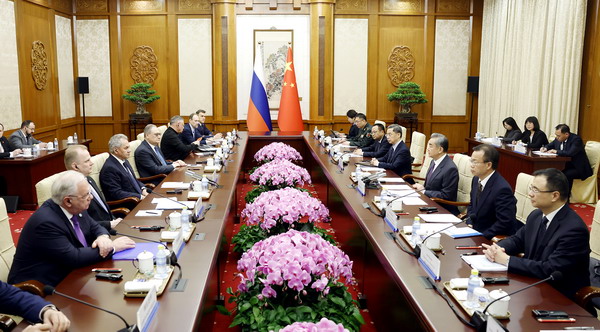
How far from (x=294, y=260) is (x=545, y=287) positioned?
1.15 meters

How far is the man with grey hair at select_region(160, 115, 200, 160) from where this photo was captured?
6.56 meters

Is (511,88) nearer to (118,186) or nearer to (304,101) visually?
(304,101)

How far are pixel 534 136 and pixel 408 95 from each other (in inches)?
125

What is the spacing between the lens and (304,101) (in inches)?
435

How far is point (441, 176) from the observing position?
182 inches

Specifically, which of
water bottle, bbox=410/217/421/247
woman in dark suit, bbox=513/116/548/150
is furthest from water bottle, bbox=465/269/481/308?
woman in dark suit, bbox=513/116/548/150

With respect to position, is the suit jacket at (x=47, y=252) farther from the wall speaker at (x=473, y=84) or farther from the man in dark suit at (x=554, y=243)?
the wall speaker at (x=473, y=84)

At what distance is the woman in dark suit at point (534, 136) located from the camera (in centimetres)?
770

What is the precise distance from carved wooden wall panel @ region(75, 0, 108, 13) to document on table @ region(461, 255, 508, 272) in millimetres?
10020

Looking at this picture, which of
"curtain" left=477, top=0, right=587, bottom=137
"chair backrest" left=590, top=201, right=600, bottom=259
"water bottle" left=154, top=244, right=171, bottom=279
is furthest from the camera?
"curtain" left=477, top=0, right=587, bottom=137

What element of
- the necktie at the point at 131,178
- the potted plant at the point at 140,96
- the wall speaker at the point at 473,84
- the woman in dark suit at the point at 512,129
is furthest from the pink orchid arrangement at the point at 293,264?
the wall speaker at the point at 473,84

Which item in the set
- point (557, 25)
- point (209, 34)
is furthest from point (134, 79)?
point (557, 25)

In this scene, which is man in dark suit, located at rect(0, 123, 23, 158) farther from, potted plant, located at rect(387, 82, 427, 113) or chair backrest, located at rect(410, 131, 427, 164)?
potted plant, located at rect(387, 82, 427, 113)

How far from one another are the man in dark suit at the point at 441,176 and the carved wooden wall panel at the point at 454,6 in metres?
7.10
